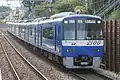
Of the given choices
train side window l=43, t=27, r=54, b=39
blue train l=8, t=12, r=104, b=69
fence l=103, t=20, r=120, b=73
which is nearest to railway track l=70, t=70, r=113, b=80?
blue train l=8, t=12, r=104, b=69

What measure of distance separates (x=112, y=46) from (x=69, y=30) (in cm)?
212

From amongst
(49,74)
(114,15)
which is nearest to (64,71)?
(49,74)

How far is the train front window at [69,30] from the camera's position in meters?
18.3

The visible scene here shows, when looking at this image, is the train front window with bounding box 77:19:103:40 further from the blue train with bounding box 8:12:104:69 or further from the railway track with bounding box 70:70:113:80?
the railway track with bounding box 70:70:113:80

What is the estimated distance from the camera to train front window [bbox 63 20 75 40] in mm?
18312

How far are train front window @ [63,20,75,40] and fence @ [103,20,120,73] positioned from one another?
5.87 ft

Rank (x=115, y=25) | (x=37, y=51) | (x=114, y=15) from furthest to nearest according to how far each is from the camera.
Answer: (x=37, y=51)
(x=114, y=15)
(x=115, y=25)

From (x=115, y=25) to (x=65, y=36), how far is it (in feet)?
7.46

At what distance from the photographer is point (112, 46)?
18.7 m

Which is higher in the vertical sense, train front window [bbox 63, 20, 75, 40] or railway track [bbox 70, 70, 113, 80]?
train front window [bbox 63, 20, 75, 40]

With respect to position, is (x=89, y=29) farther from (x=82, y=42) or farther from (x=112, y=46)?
(x=112, y=46)

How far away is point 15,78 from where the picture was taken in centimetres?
1702

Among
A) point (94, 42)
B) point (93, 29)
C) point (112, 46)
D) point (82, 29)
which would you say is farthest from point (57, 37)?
point (112, 46)

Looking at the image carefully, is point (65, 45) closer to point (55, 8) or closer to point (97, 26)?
point (97, 26)
